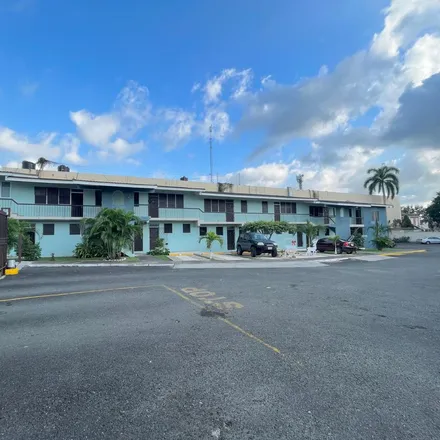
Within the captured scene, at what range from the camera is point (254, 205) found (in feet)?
101

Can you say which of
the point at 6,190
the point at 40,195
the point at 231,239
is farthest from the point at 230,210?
the point at 6,190

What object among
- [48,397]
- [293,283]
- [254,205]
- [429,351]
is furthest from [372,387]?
[254,205]

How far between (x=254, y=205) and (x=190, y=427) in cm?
2877

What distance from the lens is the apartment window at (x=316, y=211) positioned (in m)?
34.7

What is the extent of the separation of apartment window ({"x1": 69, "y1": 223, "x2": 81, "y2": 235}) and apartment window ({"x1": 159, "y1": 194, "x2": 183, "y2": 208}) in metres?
7.05

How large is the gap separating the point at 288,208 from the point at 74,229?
2281 centimetres

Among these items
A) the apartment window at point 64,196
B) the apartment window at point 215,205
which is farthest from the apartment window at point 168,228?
the apartment window at point 64,196

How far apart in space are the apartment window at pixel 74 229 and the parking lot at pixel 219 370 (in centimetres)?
1607

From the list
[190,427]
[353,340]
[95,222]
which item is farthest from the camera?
[95,222]

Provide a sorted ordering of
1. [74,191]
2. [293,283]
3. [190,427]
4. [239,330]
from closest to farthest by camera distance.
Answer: [190,427] → [239,330] → [293,283] → [74,191]

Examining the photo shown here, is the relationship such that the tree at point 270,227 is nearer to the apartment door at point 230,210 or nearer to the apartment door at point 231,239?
the apartment door at point 230,210

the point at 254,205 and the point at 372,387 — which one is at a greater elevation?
the point at 254,205

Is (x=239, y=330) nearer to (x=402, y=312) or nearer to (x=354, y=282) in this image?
(x=402, y=312)

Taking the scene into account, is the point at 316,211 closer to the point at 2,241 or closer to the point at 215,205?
the point at 215,205
